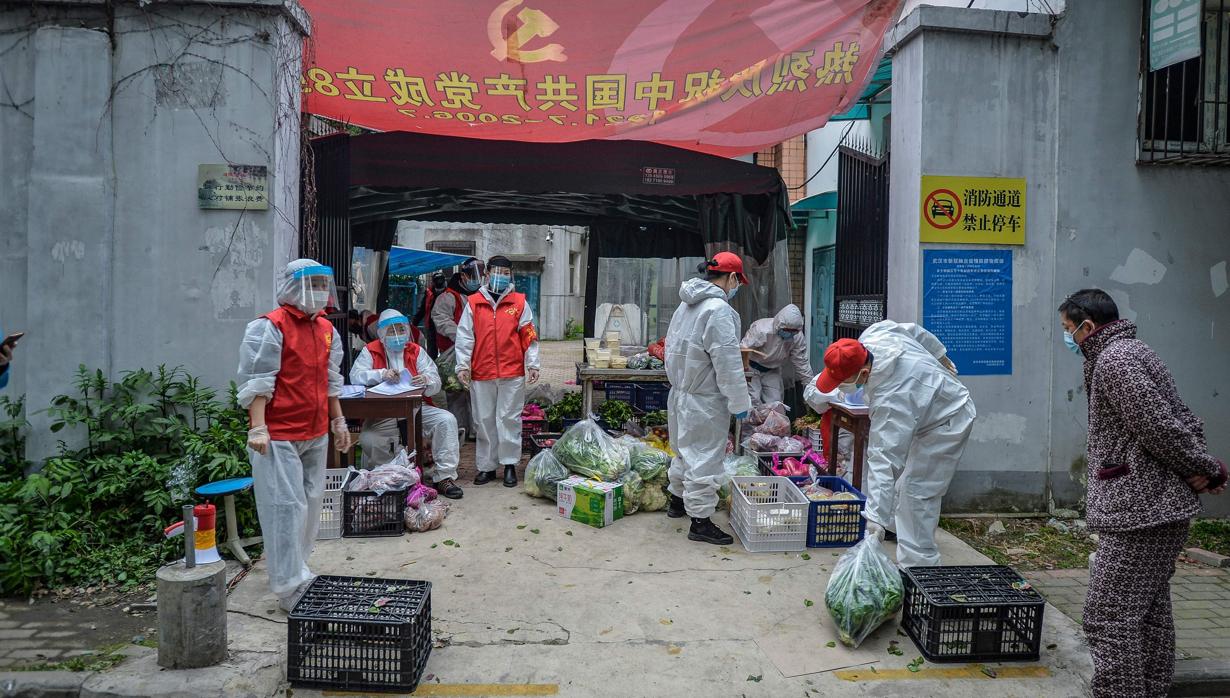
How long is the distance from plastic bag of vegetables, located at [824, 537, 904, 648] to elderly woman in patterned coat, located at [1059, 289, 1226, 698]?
2.90ft

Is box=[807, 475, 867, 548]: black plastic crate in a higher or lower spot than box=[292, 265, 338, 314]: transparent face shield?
lower

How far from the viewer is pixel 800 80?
6.83m

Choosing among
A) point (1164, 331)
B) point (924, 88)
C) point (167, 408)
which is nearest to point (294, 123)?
point (167, 408)

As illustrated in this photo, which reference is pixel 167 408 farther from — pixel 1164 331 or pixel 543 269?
pixel 543 269

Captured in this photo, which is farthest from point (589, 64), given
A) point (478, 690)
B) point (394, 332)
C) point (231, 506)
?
point (478, 690)

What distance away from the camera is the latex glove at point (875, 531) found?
13.5 feet

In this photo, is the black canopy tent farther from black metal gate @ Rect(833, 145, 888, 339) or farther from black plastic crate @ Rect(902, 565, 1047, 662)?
black plastic crate @ Rect(902, 565, 1047, 662)

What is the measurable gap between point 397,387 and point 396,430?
666 mm

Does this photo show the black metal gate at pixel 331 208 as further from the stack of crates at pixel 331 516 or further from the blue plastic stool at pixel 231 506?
the blue plastic stool at pixel 231 506

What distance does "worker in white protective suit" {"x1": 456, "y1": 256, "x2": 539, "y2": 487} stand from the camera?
6.80 metres

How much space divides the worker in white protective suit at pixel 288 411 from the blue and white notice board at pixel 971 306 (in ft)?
14.9

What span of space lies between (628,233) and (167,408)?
673cm

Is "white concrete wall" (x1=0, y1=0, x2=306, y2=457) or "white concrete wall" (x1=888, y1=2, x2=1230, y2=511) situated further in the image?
"white concrete wall" (x1=888, y1=2, x2=1230, y2=511)

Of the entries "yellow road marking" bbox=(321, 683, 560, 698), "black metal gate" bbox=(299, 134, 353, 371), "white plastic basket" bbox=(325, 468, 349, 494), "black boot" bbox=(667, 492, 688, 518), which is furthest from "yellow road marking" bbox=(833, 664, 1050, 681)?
"black metal gate" bbox=(299, 134, 353, 371)
